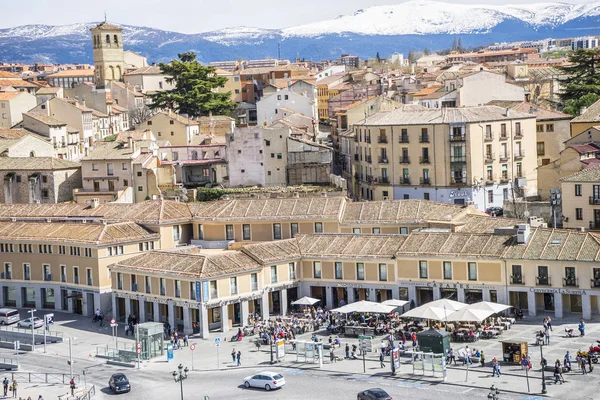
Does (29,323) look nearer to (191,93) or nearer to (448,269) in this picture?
(448,269)

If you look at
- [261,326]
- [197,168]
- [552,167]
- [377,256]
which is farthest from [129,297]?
[552,167]

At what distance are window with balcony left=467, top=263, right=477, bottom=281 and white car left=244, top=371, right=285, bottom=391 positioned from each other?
2049cm

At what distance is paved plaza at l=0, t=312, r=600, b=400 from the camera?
209 feet

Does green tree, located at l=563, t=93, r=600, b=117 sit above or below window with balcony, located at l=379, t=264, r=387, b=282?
above

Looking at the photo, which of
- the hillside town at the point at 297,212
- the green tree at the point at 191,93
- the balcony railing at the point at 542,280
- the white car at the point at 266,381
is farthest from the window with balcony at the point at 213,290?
the green tree at the point at 191,93

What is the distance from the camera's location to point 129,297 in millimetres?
88500

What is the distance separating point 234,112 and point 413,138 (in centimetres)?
4948

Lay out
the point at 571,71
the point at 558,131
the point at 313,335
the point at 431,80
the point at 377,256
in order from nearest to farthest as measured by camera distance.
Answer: the point at 313,335, the point at 377,256, the point at 558,131, the point at 571,71, the point at 431,80

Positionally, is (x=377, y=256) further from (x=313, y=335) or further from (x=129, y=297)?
(x=129, y=297)

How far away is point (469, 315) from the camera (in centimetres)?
7356

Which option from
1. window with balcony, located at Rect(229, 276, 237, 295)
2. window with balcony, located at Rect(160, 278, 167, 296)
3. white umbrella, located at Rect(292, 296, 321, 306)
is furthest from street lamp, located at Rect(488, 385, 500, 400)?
window with balcony, located at Rect(160, 278, 167, 296)

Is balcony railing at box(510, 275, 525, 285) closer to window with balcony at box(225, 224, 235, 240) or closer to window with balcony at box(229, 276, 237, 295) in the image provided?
window with balcony at box(229, 276, 237, 295)

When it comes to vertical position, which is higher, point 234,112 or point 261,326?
point 234,112

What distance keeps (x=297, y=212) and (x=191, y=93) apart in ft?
167
